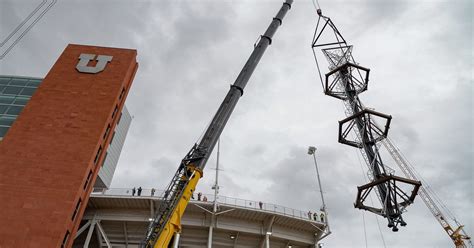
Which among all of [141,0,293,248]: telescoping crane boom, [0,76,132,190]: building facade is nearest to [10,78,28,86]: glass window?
[0,76,132,190]: building facade

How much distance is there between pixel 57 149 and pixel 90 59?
14.1m

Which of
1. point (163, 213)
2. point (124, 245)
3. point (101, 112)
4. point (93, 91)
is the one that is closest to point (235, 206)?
point (124, 245)

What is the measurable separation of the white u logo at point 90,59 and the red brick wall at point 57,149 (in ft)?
1.81

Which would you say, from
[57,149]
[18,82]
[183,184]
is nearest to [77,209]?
[57,149]

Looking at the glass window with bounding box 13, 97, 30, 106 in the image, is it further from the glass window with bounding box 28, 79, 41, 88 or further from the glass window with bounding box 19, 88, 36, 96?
the glass window with bounding box 28, 79, 41, 88

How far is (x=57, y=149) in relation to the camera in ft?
102

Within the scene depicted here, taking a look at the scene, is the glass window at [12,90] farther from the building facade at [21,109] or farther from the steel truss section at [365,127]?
the steel truss section at [365,127]

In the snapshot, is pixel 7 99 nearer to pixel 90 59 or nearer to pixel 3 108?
pixel 3 108

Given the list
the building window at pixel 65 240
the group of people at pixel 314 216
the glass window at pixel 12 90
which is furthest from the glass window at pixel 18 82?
the group of people at pixel 314 216

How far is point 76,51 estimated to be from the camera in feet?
136

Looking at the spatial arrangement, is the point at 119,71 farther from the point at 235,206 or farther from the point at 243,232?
the point at 243,232

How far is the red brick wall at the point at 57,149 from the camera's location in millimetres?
26484

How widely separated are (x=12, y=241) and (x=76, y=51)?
24.6 m

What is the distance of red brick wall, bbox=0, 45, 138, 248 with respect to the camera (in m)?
26.5
